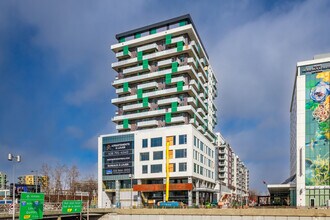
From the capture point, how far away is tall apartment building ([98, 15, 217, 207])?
96125mm

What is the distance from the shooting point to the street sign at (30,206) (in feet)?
134

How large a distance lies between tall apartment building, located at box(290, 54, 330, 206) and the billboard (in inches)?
1818

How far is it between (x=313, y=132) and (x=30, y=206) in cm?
6888

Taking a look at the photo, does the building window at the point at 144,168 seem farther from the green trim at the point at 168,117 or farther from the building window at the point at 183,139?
the green trim at the point at 168,117

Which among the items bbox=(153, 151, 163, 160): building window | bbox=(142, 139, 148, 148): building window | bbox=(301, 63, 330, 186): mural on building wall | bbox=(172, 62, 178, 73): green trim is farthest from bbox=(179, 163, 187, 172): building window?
bbox=(301, 63, 330, 186): mural on building wall

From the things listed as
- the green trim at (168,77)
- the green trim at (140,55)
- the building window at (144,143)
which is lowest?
the building window at (144,143)

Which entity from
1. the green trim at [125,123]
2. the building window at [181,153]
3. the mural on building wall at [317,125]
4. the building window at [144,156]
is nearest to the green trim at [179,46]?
the green trim at [125,123]

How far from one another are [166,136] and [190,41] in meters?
34.2

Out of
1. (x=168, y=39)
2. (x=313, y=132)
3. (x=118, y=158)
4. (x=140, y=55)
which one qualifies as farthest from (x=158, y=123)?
(x=313, y=132)

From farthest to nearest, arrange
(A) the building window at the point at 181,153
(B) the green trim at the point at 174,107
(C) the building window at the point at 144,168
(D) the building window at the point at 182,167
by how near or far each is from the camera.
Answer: (B) the green trim at the point at 174,107, (C) the building window at the point at 144,168, (A) the building window at the point at 181,153, (D) the building window at the point at 182,167

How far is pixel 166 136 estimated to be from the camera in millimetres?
97750

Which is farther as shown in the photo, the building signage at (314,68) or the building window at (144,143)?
the building window at (144,143)

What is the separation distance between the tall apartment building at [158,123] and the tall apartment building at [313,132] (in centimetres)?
2794

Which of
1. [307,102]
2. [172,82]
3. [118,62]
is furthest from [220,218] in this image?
[118,62]
